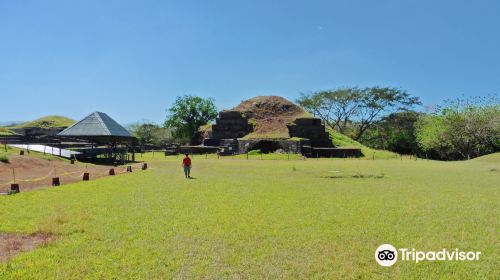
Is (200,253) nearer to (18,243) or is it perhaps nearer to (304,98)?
(18,243)

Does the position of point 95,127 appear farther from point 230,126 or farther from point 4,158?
point 230,126

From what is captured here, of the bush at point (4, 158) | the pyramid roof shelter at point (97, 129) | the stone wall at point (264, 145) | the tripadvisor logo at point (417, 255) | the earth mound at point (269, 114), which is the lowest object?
the tripadvisor logo at point (417, 255)

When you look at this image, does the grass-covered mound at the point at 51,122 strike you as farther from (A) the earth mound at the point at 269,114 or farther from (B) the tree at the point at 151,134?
(A) the earth mound at the point at 269,114

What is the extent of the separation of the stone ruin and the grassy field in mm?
32045

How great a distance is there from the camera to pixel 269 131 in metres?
53.3

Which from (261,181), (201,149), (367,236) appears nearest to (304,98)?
(201,149)

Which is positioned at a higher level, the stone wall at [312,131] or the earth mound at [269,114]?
the earth mound at [269,114]

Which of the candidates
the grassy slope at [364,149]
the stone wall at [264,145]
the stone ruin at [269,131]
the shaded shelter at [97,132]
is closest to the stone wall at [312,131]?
the stone ruin at [269,131]

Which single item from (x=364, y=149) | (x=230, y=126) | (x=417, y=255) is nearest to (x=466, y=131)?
(x=364, y=149)

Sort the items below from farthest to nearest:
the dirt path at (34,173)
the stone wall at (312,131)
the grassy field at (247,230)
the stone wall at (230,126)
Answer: the stone wall at (230,126) → the stone wall at (312,131) → the dirt path at (34,173) → the grassy field at (247,230)

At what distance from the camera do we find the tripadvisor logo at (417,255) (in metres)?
6.50

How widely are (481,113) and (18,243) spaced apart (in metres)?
55.2

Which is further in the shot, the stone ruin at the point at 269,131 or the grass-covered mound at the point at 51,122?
the grass-covered mound at the point at 51,122

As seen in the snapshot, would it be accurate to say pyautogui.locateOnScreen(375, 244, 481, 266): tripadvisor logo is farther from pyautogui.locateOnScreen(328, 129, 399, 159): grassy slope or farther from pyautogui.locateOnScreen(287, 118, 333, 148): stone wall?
pyautogui.locateOnScreen(287, 118, 333, 148): stone wall
